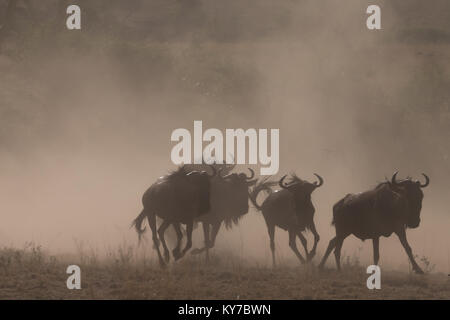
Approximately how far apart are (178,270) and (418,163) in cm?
2664

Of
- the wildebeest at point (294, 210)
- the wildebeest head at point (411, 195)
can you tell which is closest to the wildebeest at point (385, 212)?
the wildebeest head at point (411, 195)

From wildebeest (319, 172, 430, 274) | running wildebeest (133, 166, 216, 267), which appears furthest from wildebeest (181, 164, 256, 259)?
wildebeest (319, 172, 430, 274)

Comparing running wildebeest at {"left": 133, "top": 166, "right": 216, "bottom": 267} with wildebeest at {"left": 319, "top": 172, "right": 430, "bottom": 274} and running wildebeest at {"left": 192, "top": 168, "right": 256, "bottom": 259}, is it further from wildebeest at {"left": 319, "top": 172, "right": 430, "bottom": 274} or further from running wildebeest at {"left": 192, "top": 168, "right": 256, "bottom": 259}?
wildebeest at {"left": 319, "top": 172, "right": 430, "bottom": 274}

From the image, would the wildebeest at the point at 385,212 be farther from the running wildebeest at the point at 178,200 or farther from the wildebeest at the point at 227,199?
the wildebeest at the point at 227,199

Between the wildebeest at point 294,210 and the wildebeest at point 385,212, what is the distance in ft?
3.05

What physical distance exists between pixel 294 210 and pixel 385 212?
211 cm

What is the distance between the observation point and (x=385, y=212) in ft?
52.6

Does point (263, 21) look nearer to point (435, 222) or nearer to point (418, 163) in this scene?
point (418, 163)

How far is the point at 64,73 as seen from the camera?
167ft

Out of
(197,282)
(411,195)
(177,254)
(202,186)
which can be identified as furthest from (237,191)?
(197,282)

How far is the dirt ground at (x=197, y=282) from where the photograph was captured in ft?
44.1

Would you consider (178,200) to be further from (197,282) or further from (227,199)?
(197,282)
